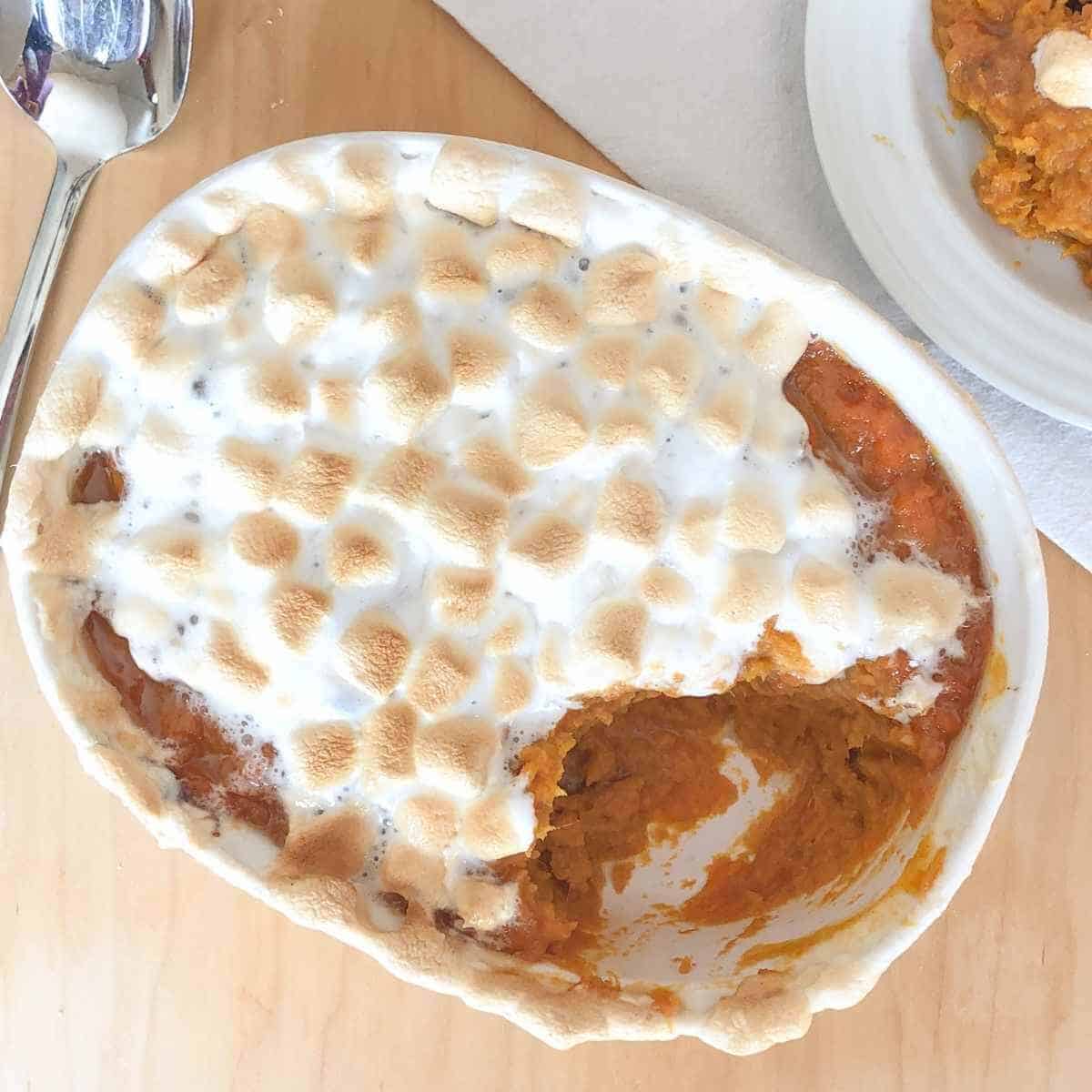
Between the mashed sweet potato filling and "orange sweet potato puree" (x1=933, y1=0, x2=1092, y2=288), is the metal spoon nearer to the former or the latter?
the mashed sweet potato filling

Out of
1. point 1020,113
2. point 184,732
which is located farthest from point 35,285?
point 1020,113

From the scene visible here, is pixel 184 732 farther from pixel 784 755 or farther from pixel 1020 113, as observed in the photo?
pixel 1020 113

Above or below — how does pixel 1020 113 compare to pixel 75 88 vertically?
above

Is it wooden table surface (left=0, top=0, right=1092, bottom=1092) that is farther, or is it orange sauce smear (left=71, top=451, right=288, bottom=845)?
wooden table surface (left=0, top=0, right=1092, bottom=1092)

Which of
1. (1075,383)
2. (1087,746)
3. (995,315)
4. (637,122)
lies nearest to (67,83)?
(637,122)

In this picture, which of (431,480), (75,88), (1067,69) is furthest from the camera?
(75,88)

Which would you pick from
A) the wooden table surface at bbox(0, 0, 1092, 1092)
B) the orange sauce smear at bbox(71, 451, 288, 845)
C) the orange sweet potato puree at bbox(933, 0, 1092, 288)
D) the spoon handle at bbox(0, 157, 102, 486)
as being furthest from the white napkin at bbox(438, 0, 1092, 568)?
the orange sauce smear at bbox(71, 451, 288, 845)
